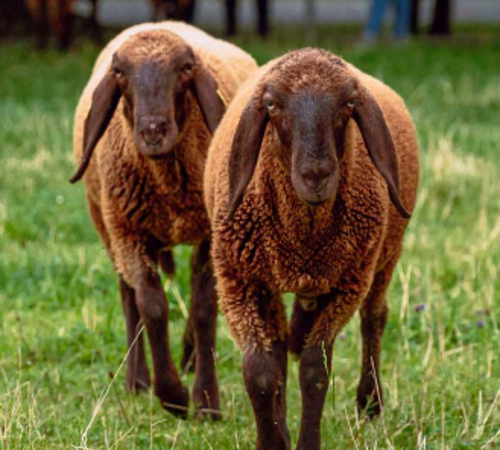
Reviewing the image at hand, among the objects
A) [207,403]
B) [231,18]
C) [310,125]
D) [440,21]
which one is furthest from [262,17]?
[310,125]

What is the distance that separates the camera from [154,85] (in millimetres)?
6340

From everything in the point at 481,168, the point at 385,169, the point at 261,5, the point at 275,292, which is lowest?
the point at 261,5

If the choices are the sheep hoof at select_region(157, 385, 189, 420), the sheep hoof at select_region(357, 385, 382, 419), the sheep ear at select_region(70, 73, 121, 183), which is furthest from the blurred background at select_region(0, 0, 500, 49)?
the sheep hoof at select_region(157, 385, 189, 420)

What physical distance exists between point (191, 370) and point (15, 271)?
175 centimetres

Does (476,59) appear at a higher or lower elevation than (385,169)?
lower

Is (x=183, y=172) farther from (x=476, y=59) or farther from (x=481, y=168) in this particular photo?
(x=476, y=59)

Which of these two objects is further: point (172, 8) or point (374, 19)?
Result: point (374, 19)

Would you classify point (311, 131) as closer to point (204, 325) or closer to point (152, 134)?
point (152, 134)

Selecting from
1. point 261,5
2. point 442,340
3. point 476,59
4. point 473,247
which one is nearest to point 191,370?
point 442,340

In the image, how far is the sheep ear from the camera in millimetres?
6398

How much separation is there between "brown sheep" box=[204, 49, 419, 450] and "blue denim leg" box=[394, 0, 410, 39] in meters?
16.0

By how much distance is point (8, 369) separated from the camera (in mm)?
6875

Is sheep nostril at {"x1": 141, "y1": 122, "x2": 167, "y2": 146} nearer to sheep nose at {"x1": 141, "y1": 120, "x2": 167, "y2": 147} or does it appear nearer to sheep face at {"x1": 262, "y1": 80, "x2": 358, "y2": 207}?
sheep nose at {"x1": 141, "y1": 120, "x2": 167, "y2": 147}

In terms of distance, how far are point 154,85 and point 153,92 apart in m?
0.05
